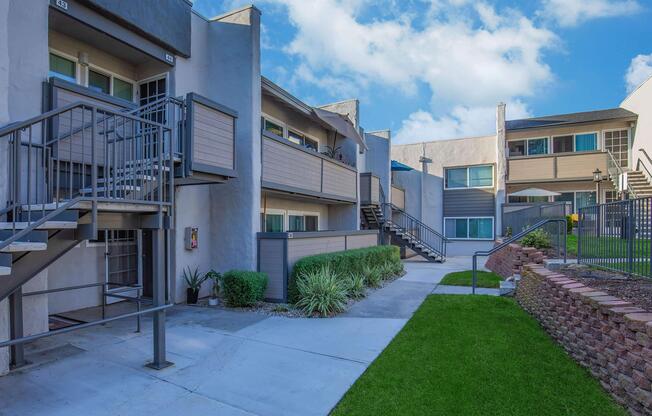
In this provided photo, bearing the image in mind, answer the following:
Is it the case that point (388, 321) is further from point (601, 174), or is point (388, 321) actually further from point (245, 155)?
point (601, 174)

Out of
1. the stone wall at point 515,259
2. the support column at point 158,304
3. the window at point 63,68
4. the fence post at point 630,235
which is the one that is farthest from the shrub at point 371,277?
the window at point 63,68

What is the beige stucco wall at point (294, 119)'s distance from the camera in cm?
1202

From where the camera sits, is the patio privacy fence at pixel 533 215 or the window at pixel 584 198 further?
the window at pixel 584 198

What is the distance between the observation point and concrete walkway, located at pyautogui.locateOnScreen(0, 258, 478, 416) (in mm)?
3898

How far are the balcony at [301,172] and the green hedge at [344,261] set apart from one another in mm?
2222

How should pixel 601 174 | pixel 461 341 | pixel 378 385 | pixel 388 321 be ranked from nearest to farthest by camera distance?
1. pixel 378 385
2. pixel 461 341
3. pixel 388 321
4. pixel 601 174

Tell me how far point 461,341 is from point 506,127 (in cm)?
1836

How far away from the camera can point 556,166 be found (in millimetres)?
19297

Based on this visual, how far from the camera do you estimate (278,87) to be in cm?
1084

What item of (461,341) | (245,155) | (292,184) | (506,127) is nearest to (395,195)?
(506,127)

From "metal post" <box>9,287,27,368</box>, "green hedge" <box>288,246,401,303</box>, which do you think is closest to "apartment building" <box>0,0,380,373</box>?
"metal post" <box>9,287,27,368</box>

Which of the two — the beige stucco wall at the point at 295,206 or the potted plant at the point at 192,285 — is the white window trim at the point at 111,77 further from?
the beige stucco wall at the point at 295,206

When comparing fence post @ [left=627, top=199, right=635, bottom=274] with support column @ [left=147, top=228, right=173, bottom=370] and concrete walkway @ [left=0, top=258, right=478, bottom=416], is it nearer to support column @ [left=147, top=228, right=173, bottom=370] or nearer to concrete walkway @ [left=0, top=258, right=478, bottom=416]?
concrete walkway @ [left=0, top=258, right=478, bottom=416]

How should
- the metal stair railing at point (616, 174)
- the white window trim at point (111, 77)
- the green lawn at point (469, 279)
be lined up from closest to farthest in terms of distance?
the white window trim at point (111, 77) → the green lawn at point (469, 279) → the metal stair railing at point (616, 174)
